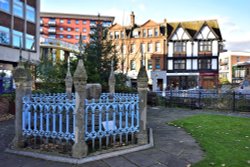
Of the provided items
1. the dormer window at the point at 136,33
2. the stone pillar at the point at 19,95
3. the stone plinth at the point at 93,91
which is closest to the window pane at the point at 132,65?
the dormer window at the point at 136,33

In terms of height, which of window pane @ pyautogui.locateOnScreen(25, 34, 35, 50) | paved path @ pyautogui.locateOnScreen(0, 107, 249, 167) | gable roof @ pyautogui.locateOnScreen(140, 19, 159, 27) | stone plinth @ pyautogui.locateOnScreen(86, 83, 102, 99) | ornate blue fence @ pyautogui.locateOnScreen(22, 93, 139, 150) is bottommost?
paved path @ pyautogui.locateOnScreen(0, 107, 249, 167)

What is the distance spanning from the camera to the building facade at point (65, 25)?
80.7 meters

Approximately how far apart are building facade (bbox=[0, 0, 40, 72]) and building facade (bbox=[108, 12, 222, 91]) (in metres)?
15.8

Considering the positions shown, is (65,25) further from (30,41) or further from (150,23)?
(30,41)

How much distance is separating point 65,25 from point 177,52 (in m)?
54.7

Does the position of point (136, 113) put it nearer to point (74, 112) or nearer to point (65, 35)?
point (74, 112)

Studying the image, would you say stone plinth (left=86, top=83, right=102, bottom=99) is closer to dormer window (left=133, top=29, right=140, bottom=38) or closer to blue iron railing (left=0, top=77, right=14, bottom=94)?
blue iron railing (left=0, top=77, right=14, bottom=94)

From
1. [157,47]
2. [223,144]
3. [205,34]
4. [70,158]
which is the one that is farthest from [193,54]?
[70,158]

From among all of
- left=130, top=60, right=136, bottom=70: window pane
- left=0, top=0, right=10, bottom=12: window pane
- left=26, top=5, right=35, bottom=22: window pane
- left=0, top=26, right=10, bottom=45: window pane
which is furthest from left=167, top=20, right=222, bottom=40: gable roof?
left=0, top=26, right=10, bottom=45: window pane

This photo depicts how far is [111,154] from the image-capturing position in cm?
533

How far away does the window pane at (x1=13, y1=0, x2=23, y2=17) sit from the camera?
Answer: 76.3 feet

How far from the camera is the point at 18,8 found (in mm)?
23703

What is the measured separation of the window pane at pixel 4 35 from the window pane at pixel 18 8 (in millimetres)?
2348

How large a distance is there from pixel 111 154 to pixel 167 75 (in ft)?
120
